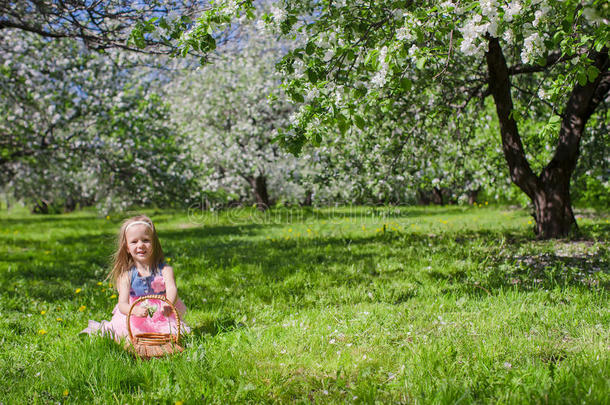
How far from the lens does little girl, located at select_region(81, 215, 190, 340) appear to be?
12.0 ft

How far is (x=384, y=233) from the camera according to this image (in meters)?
9.19

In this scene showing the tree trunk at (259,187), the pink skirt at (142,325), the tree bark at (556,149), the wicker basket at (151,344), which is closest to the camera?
the wicker basket at (151,344)

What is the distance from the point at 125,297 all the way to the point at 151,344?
600 mm

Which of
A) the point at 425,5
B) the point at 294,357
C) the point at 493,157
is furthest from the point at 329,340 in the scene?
the point at 493,157

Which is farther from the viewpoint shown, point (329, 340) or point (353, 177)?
point (353, 177)

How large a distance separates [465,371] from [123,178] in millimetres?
10305

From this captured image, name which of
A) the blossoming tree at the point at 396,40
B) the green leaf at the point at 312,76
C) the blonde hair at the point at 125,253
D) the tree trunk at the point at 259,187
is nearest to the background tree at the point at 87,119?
the tree trunk at the point at 259,187

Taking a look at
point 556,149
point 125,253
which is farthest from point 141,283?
point 556,149

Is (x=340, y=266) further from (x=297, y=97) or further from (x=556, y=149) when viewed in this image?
(x=556, y=149)

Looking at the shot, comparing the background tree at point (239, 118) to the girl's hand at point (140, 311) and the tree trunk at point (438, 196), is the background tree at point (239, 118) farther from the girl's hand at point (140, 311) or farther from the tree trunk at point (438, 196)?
the girl's hand at point (140, 311)

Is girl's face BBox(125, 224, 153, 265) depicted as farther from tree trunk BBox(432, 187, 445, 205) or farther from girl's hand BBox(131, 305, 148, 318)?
tree trunk BBox(432, 187, 445, 205)

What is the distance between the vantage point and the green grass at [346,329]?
2.80 metres

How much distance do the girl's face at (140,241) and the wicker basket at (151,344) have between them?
55 cm

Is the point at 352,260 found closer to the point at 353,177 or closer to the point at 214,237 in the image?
the point at 353,177
